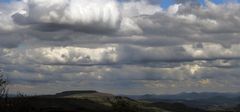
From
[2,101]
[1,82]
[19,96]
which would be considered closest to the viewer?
[1,82]

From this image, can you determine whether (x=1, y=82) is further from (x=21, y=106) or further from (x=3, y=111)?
(x=21, y=106)

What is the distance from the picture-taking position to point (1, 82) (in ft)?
553

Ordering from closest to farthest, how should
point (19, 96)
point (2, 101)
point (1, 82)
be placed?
point (1, 82) < point (2, 101) < point (19, 96)

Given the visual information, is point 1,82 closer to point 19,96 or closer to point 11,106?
point 11,106

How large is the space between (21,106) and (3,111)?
61.0 ft

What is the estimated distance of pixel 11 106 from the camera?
184 metres

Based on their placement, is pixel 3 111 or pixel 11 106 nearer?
pixel 3 111

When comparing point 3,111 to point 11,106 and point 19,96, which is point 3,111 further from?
point 19,96

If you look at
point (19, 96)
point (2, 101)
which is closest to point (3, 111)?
point (2, 101)

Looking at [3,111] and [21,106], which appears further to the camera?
[21,106]

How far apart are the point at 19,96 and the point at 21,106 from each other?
999 centimetres

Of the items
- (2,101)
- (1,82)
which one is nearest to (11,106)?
(2,101)

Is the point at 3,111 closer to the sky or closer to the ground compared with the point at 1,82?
closer to the ground

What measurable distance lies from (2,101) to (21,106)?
34.8ft
